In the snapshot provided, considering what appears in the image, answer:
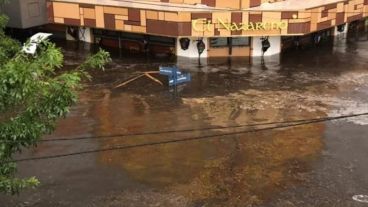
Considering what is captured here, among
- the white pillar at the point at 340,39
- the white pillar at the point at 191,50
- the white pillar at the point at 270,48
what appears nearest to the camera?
the white pillar at the point at 191,50

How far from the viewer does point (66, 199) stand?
15.8 metres

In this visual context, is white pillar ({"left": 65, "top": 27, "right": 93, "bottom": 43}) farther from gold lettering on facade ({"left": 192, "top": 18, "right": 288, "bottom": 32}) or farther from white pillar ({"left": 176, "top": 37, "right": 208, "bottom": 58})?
gold lettering on facade ({"left": 192, "top": 18, "right": 288, "bottom": 32})

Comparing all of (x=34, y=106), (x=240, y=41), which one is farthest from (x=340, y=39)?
(x=34, y=106)

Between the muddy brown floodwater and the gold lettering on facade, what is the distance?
2548mm

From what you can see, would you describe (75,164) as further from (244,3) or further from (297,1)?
(297,1)

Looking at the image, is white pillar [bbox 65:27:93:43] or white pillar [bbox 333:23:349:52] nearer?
white pillar [bbox 333:23:349:52]

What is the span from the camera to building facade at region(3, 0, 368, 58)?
30609 mm

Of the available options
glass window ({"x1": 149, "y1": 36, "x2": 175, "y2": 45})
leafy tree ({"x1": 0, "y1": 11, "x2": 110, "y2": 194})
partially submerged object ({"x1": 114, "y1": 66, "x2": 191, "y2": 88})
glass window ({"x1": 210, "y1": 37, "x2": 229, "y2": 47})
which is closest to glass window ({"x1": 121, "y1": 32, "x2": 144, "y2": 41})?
glass window ({"x1": 149, "y1": 36, "x2": 175, "y2": 45})

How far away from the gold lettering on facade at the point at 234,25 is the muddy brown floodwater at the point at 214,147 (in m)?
2.55

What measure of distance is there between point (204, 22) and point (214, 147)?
12792 mm

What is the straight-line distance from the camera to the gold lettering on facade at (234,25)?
1202 inches

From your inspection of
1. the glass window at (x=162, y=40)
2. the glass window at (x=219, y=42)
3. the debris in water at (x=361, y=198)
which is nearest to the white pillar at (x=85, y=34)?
the glass window at (x=162, y=40)

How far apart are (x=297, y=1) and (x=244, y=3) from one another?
13.4 ft

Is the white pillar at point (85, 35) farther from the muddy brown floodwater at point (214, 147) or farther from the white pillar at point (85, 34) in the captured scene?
the muddy brown floodwater at point (214, 147)
